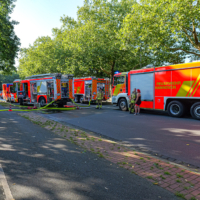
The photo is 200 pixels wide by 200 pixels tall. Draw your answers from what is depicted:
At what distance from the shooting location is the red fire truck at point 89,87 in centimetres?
2127

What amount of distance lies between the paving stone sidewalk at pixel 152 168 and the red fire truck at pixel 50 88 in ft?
33.5

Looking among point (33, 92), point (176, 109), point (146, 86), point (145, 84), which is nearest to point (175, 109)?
point (176, 109)

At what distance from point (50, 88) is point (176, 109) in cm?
996

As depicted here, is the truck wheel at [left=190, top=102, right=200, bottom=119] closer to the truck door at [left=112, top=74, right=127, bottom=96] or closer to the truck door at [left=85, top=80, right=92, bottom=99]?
the truck door at [left=112, top=74, right=127, bottom=96]

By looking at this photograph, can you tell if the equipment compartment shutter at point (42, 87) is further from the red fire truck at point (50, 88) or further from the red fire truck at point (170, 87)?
the red fire truck at point (170, 87)

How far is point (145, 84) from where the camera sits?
1306 centimetres

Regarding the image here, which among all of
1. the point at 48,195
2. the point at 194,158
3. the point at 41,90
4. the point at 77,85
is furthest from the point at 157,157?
the point at 77,85

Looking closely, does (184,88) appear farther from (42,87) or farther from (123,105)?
(42,87)

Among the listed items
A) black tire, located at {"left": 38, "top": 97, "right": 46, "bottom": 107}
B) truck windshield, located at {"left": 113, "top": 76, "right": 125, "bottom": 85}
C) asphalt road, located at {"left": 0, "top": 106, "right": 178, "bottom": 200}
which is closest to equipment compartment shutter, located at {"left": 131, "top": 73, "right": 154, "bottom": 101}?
truck windshield, located at {"left": 113, "top": 76, "right": 125, "bottom": 85}

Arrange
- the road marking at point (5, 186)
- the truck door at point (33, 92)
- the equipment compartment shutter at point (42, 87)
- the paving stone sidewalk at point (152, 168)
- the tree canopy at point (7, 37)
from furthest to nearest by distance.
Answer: the tree canopy at point (7, 37)
the truck door at point (33, 92)
the equipment compartment shutter at point (42, 87)
the paving stone sidewalk at point (152, 168)
the road marking at point (5, 186)

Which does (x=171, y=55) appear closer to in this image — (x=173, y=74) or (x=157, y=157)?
(x=173, y=74)

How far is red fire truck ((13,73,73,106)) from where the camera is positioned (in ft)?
51.7

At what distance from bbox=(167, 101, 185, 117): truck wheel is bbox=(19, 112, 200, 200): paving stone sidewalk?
662 cm

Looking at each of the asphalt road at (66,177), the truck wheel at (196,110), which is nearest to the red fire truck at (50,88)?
the truck wheel at (196,110)
